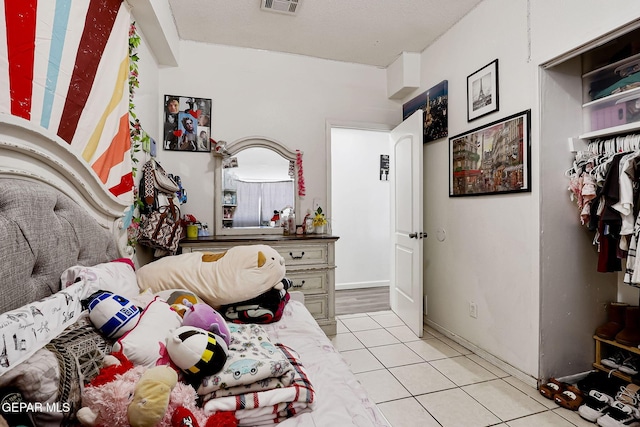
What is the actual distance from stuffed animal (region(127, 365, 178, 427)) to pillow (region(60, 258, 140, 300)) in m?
0.46

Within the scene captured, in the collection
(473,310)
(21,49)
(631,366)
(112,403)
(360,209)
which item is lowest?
(631,366)

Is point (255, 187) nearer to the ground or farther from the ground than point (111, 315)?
farther from the ground

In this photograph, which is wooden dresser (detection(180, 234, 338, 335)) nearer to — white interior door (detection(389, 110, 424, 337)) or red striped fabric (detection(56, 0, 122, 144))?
white interior door (detection(389, 110, 424, 337))

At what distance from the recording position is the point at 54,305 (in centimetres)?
84

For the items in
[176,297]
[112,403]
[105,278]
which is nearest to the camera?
[112,403]

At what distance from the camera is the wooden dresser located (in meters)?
2.80

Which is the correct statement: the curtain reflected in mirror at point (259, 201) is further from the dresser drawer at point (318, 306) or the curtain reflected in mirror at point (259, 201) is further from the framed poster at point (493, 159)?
the framed poster at point (493, 159)

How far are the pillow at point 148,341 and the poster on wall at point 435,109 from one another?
276 centimetres

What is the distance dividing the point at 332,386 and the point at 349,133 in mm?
4194

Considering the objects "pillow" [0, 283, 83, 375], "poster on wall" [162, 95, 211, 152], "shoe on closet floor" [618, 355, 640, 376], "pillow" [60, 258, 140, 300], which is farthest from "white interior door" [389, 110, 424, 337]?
"pillow" [0, 283, 83, 375]

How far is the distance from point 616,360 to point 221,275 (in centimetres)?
252

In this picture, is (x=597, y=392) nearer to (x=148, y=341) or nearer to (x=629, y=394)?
(x=629, y=394)

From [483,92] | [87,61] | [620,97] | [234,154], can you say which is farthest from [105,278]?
[620,97]

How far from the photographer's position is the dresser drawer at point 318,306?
2859 mm
